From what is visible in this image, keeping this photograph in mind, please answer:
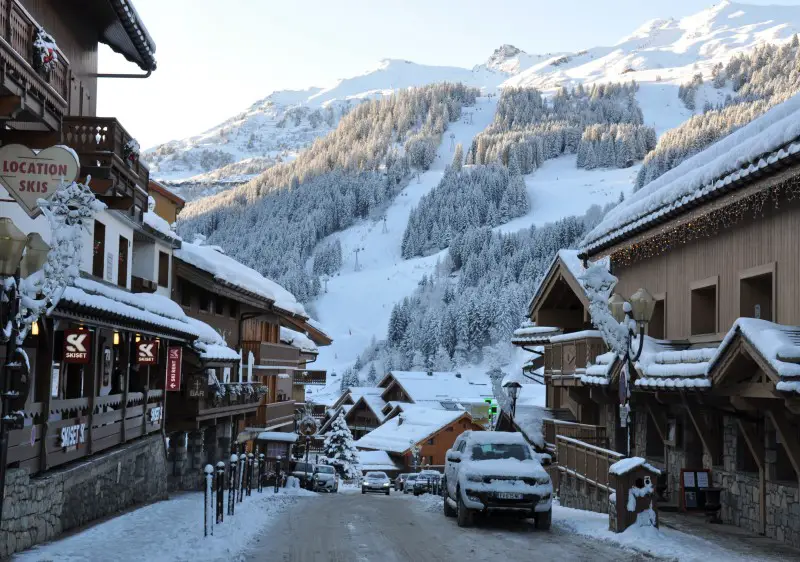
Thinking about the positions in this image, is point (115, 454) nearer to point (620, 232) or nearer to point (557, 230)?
point (620, 232)

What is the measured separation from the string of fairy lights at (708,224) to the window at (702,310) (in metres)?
1.19

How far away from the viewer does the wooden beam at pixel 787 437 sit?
14516 mm

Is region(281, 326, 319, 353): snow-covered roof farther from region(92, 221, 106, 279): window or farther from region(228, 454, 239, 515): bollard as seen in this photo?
region(228, 454, 239, 515): bollard

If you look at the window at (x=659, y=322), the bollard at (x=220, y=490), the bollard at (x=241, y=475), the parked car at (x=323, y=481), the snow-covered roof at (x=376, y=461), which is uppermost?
the window at (x=659, y=322)

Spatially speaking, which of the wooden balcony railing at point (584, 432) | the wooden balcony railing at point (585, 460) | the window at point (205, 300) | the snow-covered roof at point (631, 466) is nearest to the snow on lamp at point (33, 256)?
the snow-covered roof at point (631, 466)

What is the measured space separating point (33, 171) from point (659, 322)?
1590 cm

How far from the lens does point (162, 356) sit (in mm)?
26359

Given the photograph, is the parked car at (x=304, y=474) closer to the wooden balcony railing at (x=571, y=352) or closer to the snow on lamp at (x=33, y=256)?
the wooden balcony railing at (x=571, y=352)

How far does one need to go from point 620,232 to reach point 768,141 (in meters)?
8.45

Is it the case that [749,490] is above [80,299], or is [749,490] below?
below

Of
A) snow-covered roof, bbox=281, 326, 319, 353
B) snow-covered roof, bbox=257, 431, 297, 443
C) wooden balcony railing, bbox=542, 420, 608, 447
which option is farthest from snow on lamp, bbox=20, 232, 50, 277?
snow-covered roof, bbox=281, 326, 319, 353

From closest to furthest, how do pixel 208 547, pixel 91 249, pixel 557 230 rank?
pixel 208 547 → pixel 91 249 → pixel 557 230

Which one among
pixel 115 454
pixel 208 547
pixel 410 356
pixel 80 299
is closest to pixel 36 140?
pixel 80 299

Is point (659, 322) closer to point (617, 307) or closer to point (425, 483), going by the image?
point (617, 307)
